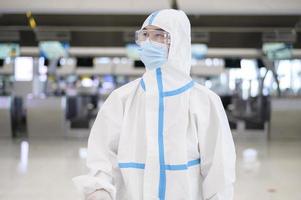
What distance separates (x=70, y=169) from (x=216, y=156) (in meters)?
4.89

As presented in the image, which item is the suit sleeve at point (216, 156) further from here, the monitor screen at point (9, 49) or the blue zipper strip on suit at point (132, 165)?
the monitor screen at point (9, 49)

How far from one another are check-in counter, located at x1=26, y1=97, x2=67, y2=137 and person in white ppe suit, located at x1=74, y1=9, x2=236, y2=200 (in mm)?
9537

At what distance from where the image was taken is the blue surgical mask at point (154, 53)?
1.69 m

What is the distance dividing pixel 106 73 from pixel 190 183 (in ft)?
55.7

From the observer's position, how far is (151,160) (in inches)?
63.7

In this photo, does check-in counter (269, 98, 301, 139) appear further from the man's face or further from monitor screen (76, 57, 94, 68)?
the man's face

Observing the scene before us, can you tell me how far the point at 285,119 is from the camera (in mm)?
11398

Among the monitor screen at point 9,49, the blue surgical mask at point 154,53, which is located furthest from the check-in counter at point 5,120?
the blue surgical mask at point 154,53

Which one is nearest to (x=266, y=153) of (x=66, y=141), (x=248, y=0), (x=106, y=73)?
(x=248, y=0)

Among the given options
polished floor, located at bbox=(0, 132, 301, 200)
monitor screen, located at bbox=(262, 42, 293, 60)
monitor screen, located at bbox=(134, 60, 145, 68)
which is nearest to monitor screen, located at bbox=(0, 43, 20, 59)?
polished floor, located at bbox=(0, 132, 301, 200)

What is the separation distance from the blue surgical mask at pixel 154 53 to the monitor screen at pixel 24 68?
14711 mm

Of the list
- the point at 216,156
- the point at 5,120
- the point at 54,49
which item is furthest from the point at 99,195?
the point at 54,49

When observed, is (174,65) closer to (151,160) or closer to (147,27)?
(147,27)

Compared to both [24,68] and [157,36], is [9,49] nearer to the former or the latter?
[24,68]
